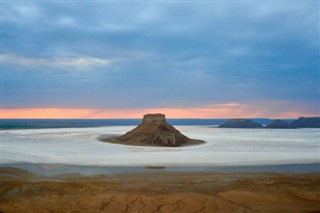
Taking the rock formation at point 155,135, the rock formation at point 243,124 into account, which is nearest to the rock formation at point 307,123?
the rock formation at point 243,124

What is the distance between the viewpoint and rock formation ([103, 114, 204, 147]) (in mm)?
38938

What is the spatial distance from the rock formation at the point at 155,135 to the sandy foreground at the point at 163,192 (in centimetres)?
1945

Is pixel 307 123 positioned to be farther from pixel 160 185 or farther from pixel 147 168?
pixel 160 185

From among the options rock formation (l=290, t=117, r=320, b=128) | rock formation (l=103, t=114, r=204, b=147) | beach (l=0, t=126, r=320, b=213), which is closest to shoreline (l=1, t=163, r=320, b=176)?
beach (l=0, t=126, r=320, b=213)

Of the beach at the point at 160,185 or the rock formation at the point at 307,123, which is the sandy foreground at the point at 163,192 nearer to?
the beach at the point at 160,185

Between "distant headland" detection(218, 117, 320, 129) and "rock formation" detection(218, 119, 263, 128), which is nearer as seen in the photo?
"distant headland" detection(218, 117, 320, 129)

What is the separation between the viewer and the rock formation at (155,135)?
38938 mm

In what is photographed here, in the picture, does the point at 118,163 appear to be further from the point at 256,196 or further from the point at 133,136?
the point at 133,136

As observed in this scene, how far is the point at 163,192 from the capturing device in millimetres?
14531

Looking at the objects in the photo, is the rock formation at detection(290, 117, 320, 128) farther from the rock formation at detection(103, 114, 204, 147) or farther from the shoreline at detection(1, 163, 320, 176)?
the shoreline at detection(1, 163, 320, 176)

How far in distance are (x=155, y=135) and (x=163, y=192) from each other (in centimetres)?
2545

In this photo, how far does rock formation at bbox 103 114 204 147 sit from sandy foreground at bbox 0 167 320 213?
1945 cm

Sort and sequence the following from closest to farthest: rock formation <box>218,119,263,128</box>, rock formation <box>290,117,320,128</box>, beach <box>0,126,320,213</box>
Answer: beach <box>0,126,320,213</box> < rock formation <box>218,119,263,128</box> < rock formation <box>290,117,320,128</box>

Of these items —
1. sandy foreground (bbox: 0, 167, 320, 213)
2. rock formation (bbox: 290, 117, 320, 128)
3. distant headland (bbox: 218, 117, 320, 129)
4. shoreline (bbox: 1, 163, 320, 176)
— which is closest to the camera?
sandy foreground (bbox: 0, 167, 320, 213)
